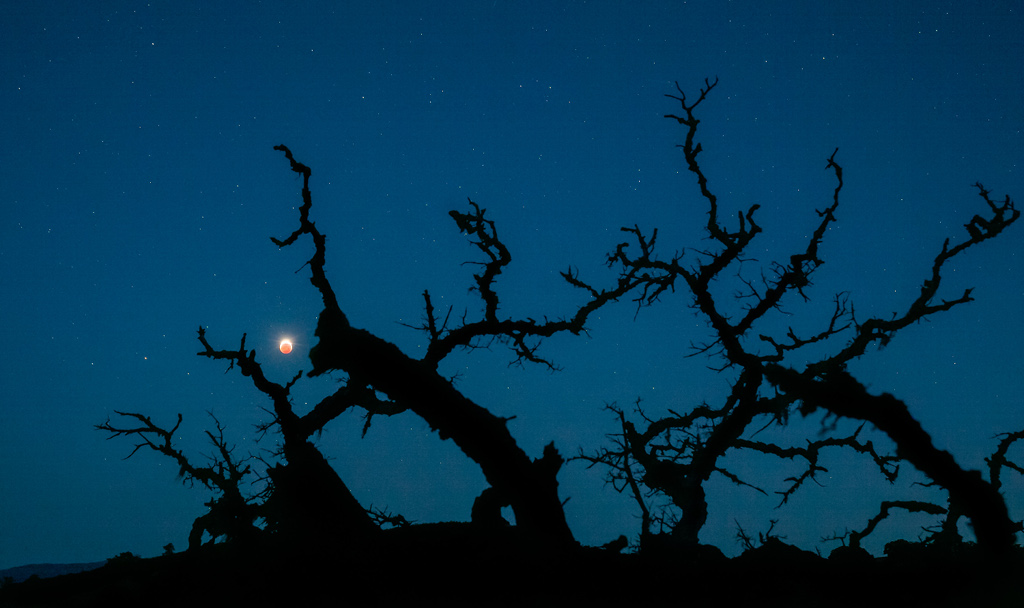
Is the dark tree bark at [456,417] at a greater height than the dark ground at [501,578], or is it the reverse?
the dark tree bark at [456,417]

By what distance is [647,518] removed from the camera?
11688mm

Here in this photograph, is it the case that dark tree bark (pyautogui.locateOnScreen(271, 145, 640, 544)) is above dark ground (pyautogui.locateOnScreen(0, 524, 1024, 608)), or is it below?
above

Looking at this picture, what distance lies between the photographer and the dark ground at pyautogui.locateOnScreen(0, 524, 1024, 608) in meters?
4.48

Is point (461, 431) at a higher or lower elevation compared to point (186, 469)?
lower

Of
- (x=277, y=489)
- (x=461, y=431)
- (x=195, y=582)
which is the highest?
(x=461, y=431)

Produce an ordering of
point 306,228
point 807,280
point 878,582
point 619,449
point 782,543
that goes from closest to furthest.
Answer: point 878,582 < point 782,543 < point 306,228 < point 807,280 < point 619,449

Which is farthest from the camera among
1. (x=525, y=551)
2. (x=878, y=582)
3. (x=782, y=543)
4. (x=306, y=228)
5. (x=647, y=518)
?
(x=647, y=518)

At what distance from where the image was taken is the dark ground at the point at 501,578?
176 inches

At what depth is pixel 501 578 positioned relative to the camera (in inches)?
188

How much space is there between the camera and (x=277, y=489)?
6.16 meters

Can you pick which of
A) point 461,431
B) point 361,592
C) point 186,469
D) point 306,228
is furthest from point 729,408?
point 186,469

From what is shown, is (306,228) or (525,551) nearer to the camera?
(525,551)

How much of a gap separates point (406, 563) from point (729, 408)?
9.07 metres

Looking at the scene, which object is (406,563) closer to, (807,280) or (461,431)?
(461,431)
